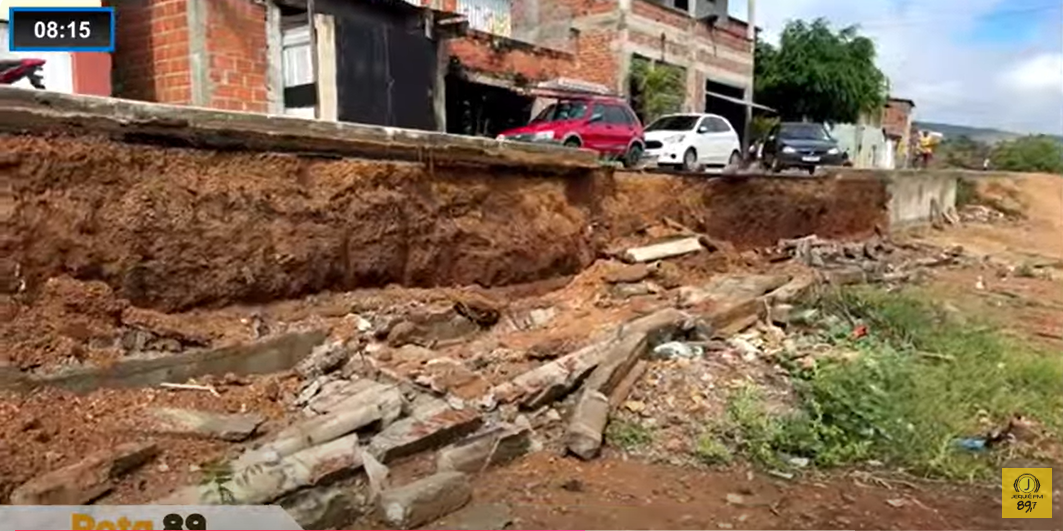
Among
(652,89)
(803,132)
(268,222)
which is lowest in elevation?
(268,222)

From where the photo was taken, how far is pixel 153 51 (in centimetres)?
972

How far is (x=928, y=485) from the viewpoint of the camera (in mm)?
5008

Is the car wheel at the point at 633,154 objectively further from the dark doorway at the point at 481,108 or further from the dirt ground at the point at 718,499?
the dirt ground at the point at 718,499

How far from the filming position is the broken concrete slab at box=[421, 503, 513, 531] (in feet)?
13.1

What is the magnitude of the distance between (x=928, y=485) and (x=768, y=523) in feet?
4.33

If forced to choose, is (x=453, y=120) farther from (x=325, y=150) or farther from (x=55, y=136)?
(x=55, y=136)

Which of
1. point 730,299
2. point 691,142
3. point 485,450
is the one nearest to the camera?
point 485,450

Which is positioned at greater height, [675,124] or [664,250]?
[675,124]

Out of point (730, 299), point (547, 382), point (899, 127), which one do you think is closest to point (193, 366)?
point (547, 382)

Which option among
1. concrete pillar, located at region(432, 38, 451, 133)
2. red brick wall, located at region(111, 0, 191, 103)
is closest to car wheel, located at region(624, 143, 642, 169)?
concrete pillar, located at region(432, 38, 451, 133)

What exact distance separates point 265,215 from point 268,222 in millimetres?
58

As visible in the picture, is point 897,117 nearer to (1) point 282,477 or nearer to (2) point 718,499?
(2) point 718,499

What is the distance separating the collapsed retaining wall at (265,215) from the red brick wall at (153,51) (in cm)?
404
